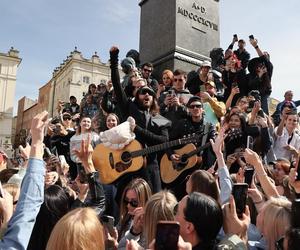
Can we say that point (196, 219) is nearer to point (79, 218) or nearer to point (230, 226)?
point (230, 226)

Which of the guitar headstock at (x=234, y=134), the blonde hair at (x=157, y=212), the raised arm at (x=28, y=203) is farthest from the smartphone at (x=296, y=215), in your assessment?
the guitar headstock at (x=234, y=134)

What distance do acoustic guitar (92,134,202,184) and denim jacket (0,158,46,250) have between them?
104 inches

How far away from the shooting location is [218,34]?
10.7m

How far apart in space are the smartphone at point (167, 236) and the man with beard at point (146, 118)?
11.3 ft

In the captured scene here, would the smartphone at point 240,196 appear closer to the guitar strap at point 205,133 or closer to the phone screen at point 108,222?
the phone screen at point 108,222

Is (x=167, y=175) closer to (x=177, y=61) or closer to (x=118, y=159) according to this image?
(x=118, y=159)

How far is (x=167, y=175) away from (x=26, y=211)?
11.4ft

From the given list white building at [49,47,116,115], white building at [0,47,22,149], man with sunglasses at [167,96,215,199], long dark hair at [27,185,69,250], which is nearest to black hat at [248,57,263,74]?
man with sunglasses at [167,96,215,199]

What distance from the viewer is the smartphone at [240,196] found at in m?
2.43

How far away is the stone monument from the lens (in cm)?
956

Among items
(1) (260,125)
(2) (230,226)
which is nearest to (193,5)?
(1) (260,125)

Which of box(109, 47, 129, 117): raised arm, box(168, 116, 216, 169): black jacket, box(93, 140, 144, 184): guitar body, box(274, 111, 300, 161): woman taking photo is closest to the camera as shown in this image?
box(93, 140, 144, 184): guitar body

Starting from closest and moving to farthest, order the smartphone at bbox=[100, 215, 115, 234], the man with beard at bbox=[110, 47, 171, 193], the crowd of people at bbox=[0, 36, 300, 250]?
the crowd of people at bbox=[0, 36, 300, 250], the smartphone at bbox=[100, 215, 115, 234], the man with beard at bbox=[110, 47, 171, 193]

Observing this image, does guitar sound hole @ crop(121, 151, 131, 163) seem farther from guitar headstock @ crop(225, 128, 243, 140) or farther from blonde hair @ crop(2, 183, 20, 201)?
blonde hair @ crop(2, 183, 20, 201)
